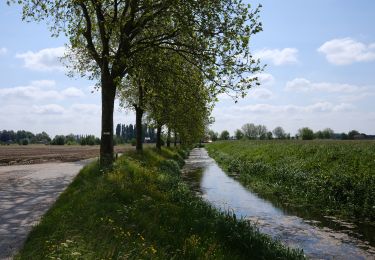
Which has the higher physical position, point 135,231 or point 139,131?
point 139,131

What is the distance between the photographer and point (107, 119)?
2177 cm

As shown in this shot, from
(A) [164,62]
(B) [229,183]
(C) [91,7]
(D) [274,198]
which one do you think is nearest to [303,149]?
(B) [229,183]

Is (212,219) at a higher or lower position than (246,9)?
lower

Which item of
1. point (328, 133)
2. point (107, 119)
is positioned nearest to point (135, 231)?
point (107, 119)

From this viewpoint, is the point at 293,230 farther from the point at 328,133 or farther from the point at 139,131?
the point at 328,133

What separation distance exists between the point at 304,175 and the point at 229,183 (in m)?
6.65

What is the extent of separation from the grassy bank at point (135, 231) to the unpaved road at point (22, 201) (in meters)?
0.45

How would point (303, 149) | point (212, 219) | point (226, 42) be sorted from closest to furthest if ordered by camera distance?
1. point (212, 219)
2. point (226, 42)
3. point (303, 149)

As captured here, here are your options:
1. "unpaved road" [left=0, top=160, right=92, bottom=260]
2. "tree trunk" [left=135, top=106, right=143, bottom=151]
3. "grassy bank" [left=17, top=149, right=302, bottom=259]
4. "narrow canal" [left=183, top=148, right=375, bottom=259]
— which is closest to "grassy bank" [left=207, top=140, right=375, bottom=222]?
"narrow canal" [left=183, top=148, right=375, bottom=259]

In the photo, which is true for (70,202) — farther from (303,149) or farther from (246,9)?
(303,149)

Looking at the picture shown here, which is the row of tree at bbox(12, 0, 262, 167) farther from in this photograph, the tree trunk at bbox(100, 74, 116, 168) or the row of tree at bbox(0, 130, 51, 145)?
the row of tree at bbox(0, 130, 51, 145)

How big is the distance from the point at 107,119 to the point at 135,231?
40.0 feet

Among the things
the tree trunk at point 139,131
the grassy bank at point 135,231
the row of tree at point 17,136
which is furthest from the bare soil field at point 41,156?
the row of tree at point 17,136

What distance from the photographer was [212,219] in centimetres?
1343
